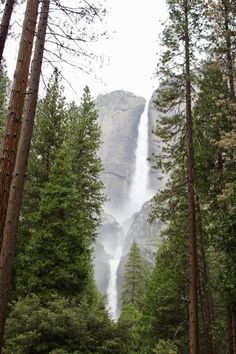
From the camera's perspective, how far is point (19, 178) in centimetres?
716

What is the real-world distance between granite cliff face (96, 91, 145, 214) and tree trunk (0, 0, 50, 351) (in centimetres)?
12257

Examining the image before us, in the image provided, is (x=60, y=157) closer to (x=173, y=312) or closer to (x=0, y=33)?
(x=0, y=33)

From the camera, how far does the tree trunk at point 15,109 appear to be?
6.57 m

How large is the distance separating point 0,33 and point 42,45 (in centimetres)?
139

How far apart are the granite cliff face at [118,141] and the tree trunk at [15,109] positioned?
4856 inches

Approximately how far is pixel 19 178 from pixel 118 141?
148 m

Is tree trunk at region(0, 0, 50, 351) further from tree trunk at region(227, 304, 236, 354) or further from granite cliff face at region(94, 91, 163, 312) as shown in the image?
granite cliff face at region(94, 91, 163, 312)

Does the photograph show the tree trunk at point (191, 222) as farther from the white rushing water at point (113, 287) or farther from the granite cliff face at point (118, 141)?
the granite cliff face at point (118, 141)

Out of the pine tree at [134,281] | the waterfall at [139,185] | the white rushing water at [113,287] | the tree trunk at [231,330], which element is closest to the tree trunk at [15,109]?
the tree trunk at [231,330]

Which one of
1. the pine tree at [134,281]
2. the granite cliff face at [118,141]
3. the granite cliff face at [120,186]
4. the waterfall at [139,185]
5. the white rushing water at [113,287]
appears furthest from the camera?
the granite cliff face at [118,141]

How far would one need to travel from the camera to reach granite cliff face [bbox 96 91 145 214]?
135750mm

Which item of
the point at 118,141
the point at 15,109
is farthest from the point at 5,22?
the point at 118,141

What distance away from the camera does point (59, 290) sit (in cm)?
1642

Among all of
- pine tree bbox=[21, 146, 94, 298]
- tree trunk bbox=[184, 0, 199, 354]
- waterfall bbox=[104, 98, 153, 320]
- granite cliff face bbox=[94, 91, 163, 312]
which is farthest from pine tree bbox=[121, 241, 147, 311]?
waterfall bbox=[104, 98, 153, 320]
